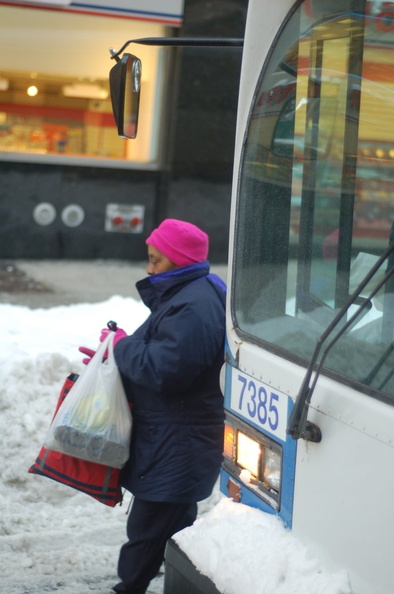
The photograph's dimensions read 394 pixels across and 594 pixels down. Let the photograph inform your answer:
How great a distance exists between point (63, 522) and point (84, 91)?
289 inches

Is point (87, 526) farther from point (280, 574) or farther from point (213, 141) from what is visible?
point (213, 141)

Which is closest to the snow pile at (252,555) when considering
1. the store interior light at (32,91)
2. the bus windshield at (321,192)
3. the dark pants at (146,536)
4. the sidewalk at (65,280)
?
the bus windshield at (321,192)

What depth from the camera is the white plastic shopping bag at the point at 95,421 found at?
3787 millimetres

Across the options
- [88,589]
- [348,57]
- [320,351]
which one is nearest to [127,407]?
[88,589]

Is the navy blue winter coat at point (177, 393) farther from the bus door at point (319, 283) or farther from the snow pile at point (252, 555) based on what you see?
the snow pile at point (252, 555)

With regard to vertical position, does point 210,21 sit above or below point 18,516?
above

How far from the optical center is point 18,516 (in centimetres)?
498

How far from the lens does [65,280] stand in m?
10.9

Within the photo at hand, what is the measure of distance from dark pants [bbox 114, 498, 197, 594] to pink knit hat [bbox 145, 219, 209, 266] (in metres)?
1.05

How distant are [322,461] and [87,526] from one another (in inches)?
104

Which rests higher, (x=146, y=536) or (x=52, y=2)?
(x=52, y=2)

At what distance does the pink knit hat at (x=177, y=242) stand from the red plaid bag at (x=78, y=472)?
680mm

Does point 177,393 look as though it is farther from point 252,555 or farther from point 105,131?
point 105,131

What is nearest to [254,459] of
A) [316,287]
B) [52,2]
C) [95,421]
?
[316,287]
